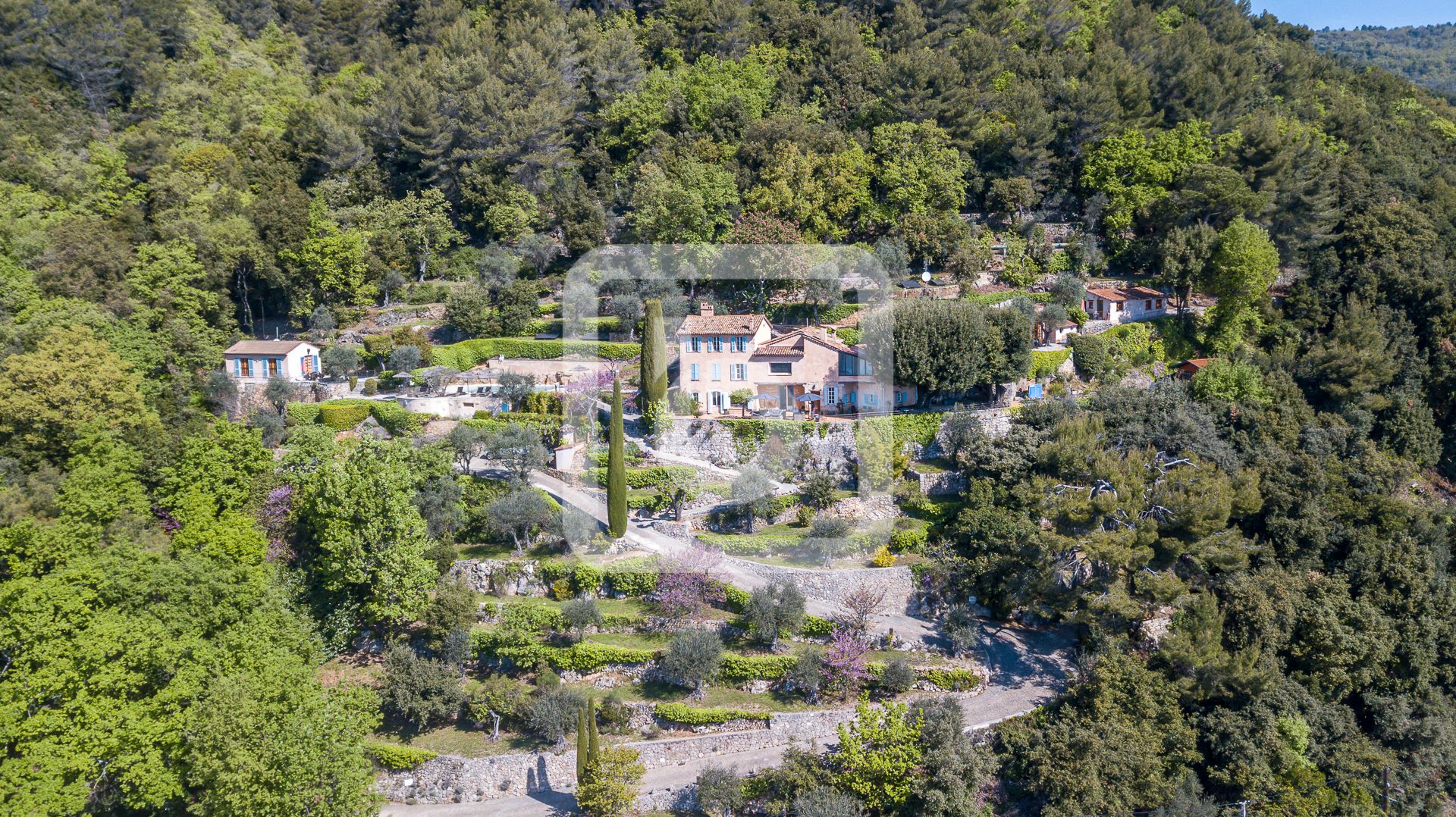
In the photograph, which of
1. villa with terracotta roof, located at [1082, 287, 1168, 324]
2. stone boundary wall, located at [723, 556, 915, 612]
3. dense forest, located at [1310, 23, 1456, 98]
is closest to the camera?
stone boundary wall, located at [723, 556, 915, 612]

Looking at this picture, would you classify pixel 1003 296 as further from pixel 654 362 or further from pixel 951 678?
pixel 951 678

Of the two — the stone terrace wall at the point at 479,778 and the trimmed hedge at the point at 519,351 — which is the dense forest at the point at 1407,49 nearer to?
the trimmed hedge at the point at 519,351

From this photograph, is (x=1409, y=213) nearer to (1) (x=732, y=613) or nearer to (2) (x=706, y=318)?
(2) (x=706, y=318)

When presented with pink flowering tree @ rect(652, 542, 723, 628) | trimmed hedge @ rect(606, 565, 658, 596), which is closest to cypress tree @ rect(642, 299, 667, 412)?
trimmed hedge @ rect(606, 565, 658, 596)

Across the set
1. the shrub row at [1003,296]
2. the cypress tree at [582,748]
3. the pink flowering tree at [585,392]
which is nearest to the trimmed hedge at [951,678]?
the cypress tree at [582,748]

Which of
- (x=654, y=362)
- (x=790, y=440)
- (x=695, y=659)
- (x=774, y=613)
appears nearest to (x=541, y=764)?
(x=695, y=659)

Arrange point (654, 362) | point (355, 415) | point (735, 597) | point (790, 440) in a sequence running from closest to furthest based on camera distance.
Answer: point (735, 597) → point (790, 440) → point (654, 362) → point (355, 415)

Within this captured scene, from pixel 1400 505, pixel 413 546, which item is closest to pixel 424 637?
pixel 413 546

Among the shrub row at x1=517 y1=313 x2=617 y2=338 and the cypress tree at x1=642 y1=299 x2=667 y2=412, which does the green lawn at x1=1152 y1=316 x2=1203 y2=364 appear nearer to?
the cypress tree at x1=642 y1=299 x2=667 y2=412
